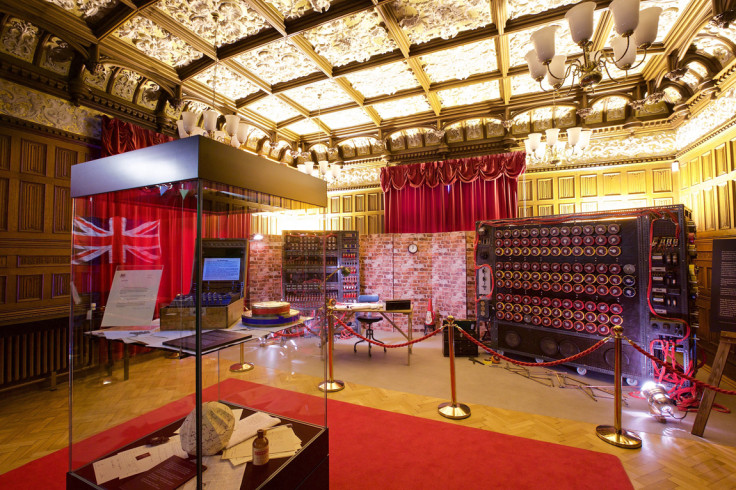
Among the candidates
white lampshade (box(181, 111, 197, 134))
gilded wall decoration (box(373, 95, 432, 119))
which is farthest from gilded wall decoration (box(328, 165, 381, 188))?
white lampshade (box(181, 111, 197, 134))

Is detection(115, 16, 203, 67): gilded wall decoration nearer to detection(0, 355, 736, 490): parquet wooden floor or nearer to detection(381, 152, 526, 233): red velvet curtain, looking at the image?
detection(0, 355, 736, 490): parquet wooden floor

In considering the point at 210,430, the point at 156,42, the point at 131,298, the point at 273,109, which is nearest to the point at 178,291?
the point at 131,298

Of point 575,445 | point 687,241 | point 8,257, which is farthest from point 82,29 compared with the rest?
point 687,241

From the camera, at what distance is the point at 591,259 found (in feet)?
15.8

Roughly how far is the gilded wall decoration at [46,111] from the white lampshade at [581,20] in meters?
6.75

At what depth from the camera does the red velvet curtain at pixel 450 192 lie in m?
7.60

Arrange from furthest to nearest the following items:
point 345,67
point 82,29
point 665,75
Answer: point 345,67 < point 665,75 < point 82,29

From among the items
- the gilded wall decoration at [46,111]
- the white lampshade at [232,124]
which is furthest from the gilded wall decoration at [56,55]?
the white lampshade at [232,124]

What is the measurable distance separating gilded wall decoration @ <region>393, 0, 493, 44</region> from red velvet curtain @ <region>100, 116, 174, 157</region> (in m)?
4.78

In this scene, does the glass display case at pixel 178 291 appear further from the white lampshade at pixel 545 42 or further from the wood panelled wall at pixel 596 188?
the wood panelled wall at pixel 596 188

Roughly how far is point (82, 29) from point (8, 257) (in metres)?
3.26

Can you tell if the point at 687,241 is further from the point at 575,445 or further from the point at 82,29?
the point at 82,29

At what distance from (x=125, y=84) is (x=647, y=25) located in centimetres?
728

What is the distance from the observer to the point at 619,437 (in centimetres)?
318
